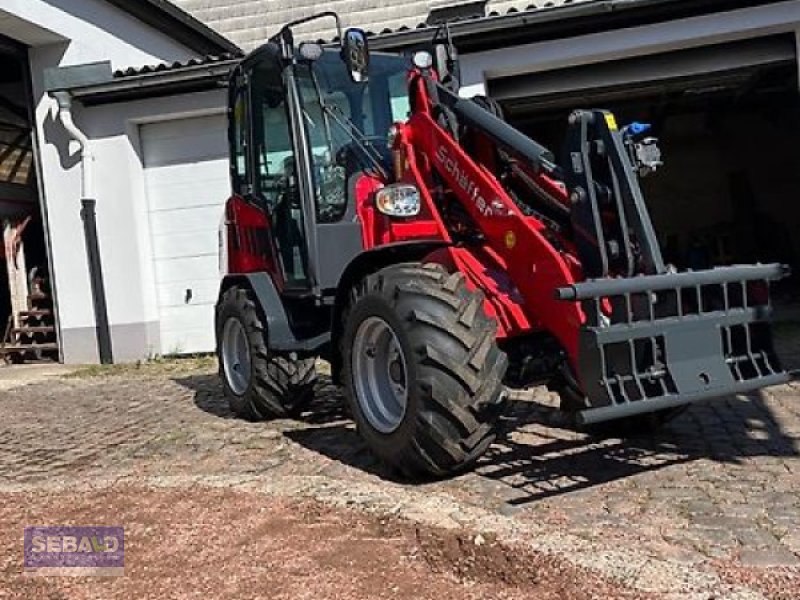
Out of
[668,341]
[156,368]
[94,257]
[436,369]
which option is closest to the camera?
[668,341]

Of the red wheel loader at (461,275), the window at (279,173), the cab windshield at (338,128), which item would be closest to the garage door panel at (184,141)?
the window at (279,173)

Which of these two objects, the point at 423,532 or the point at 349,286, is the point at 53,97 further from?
the point at 423,532

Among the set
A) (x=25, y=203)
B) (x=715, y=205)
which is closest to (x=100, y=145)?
(x=25, y=203)

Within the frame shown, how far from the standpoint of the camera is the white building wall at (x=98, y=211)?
11.9 metres

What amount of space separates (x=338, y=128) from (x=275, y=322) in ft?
4.66

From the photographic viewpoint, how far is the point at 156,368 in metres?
11.1

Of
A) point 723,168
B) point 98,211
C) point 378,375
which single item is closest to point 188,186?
point 98,211

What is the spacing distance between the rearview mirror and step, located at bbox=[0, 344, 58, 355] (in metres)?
8.46

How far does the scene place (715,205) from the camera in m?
18.0

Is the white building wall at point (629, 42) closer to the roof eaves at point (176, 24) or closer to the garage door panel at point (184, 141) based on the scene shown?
the garage door panel at point (184, 141)

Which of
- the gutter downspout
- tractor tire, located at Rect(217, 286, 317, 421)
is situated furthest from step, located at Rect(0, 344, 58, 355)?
tractor tire, located at Rect(217, 286, 317, 421)

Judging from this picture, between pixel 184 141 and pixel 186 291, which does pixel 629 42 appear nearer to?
pixel 184 141

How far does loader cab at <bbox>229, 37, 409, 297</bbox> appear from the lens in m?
6.09

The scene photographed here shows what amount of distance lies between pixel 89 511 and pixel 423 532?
74.0 inches
